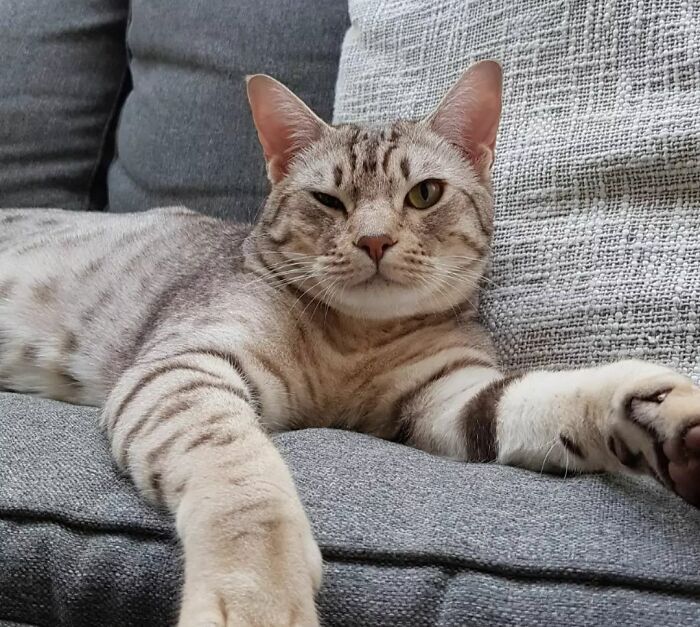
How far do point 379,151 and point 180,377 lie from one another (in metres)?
0.52

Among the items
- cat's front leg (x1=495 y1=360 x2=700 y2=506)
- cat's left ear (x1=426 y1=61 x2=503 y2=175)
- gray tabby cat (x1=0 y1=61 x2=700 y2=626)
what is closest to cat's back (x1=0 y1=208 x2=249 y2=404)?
gray tabby cat (x1=0 y1=61 x2=700 y2=626)

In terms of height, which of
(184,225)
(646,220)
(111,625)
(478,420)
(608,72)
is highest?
(608,72)

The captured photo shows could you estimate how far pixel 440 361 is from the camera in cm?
120

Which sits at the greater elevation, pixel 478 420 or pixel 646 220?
pixel 646 220

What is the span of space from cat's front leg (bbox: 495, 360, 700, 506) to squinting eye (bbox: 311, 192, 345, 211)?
413 millimetres

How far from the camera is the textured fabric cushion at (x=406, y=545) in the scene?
66 cm

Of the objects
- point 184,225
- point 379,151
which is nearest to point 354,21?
point 379,151

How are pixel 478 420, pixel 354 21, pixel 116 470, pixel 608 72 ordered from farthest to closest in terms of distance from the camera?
pixel 354 21, pixel 608 72, pixel 478 420, pixel 116 470

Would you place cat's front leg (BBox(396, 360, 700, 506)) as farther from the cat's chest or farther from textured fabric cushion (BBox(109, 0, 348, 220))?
textured fabric cushion (BBox(109, 0, 348, 220))

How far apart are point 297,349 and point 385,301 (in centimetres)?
16

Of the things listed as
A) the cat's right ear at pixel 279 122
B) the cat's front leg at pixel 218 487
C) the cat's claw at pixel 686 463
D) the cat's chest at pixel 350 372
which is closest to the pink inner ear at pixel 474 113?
the cat's right ear at pixel 279 122

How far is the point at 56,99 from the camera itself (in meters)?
1.98

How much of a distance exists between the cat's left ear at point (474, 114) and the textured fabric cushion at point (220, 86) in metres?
0.53

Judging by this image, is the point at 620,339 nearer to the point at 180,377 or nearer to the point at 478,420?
the point at 478,420
